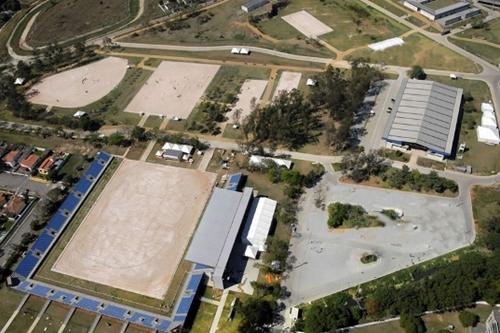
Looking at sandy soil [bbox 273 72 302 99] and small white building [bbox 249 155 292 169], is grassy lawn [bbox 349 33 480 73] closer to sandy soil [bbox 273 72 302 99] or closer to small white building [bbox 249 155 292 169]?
sandy soil [bbox 273 72 302 99]

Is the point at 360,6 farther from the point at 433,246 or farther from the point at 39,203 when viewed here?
the point at 39,203

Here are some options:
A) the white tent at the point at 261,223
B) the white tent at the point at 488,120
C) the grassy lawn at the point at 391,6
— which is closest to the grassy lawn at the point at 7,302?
the white tent at the point at 261,223

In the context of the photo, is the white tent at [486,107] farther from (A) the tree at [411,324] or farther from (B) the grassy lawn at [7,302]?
(B) the grassy lawn at [7,302]

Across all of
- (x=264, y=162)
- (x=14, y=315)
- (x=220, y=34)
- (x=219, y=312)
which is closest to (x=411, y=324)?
(x=219, y=312)

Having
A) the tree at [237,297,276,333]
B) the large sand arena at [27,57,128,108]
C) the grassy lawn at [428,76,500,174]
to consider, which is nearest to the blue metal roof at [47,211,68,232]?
the large sand arena at [27,57,128,108]

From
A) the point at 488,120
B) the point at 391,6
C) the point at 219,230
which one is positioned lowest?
the point at 219,230

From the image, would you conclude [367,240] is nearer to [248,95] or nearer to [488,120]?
[488,120]
